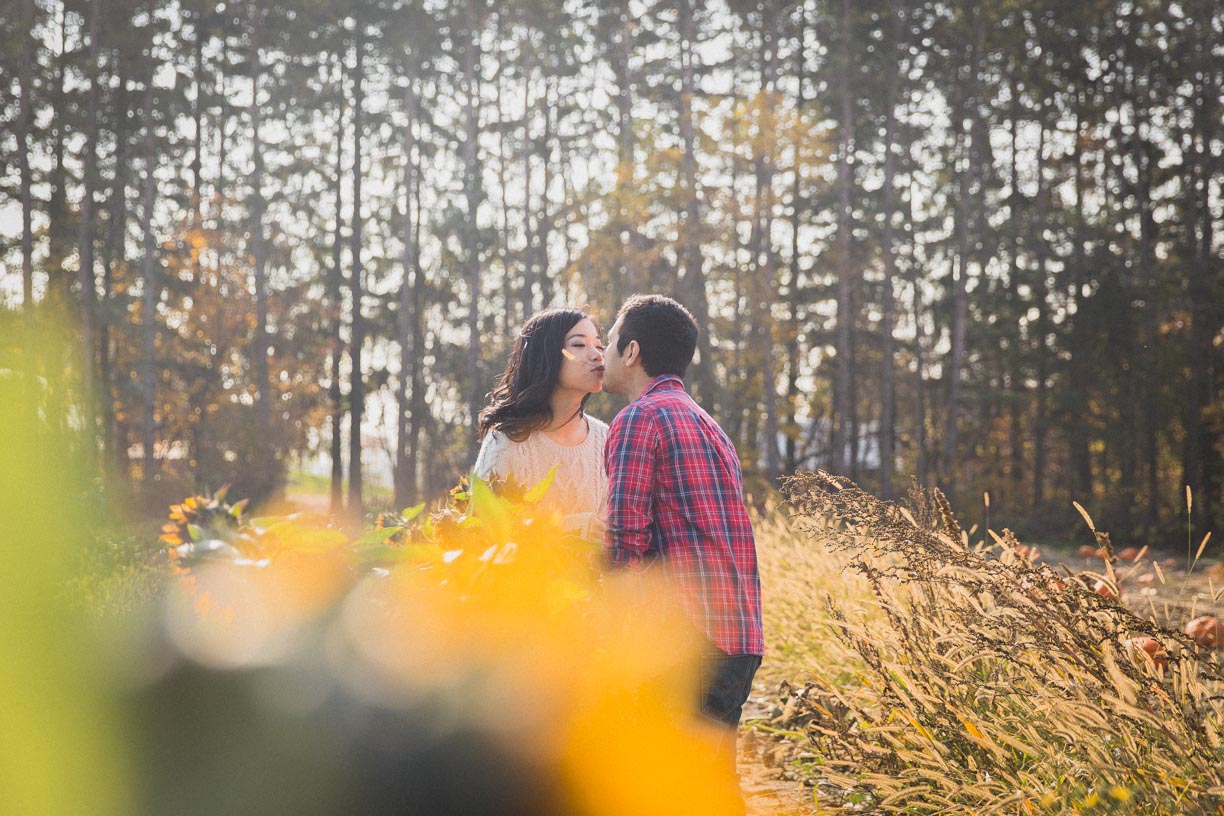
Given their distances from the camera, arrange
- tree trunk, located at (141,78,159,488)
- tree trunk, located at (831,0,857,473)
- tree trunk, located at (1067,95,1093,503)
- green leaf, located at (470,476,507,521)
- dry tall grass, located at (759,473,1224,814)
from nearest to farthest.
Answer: green leaf, located at (470,476,507,521) → dry tall grass, located at (759,473,1224,814) → tree trunk, located at (1067,95,1093,503) → tree trunk, located at (831,0,857,473) → tree trunk, located at (141,78,159,488)

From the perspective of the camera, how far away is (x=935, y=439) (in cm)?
2228

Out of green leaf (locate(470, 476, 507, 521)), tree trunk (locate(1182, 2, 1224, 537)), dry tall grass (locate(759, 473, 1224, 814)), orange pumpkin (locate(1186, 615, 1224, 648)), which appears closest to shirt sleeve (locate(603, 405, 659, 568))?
dry tall grass (locate(759, 473, 1224, 814))

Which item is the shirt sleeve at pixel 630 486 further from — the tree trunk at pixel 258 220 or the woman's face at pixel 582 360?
the tree trunk at pixel 258 220

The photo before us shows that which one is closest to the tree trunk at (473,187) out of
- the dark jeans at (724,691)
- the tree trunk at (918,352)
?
the tree trunk at (918,352)

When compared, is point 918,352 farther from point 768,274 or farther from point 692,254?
point 692,254

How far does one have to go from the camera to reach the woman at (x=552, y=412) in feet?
10.4

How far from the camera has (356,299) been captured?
21.6 meters

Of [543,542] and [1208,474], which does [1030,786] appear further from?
[1208,474]

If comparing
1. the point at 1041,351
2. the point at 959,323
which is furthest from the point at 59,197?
the point at 1041,351

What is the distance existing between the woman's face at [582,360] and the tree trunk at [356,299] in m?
19.0

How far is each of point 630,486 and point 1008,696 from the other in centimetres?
130

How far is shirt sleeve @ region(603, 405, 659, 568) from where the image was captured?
2342 millimetres

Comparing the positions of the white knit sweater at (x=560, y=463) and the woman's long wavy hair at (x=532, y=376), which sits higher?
the woman's long wavy hair at (x=532, y=376)

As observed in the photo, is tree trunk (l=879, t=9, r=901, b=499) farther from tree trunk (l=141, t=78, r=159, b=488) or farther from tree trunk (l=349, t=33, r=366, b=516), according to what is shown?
tree trunk (l=141, t=78, r=159, b=488)
